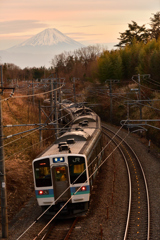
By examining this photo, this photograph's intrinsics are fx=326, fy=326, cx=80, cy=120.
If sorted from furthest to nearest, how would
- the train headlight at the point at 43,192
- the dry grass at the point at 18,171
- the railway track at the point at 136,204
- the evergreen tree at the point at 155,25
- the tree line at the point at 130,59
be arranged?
the evergreen tree at the point at 155,25 → the tree line at the point at 130,59 → the dry grass at the point at 18,171 → the train headlight at the point at 43,192 → the railway track at the point at 136,204

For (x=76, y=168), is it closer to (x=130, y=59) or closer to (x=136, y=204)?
(x=136, y=204)

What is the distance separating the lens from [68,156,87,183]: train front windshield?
515 inches

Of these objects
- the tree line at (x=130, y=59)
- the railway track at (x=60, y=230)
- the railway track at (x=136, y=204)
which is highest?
the tree line at (x=130, y=59)

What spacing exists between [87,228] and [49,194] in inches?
79.9

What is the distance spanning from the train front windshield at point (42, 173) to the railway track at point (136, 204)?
144 inches

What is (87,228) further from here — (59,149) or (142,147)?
(142,147)

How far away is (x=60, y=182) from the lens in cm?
1313

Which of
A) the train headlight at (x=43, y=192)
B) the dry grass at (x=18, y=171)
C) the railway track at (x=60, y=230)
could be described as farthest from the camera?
the dry grass at (x=18, y=171)

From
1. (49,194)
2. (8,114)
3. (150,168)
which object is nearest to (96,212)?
(49,194)

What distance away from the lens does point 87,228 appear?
13.0 meters

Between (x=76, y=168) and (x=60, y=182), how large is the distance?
2.81ft

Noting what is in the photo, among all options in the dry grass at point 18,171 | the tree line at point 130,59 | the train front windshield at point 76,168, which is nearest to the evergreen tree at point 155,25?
the tree line at point 130,59

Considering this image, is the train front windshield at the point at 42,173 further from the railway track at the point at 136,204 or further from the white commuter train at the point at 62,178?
the railway track at the point at 136,204

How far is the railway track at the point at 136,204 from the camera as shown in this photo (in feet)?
42.3
